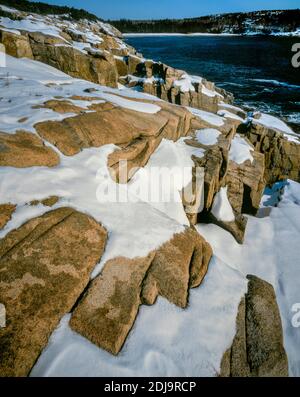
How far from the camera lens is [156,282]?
4.34 metres

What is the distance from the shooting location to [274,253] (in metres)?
7.93

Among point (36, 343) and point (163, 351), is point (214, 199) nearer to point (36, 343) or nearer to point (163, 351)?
point (163, 351)

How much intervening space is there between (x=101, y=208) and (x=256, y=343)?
147 inches

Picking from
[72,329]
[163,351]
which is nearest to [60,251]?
[72,329]

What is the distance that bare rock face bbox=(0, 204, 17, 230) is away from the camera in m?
4.16

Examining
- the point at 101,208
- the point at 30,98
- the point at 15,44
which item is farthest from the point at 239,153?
the point at 15,44

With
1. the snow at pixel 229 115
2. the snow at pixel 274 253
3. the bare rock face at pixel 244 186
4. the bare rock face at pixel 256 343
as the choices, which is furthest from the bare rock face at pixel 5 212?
the snow at pixel 229 115

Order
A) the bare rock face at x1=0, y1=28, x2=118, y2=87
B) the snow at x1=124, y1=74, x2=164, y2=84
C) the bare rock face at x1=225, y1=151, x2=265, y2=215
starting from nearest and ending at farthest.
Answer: the bare rock face at x1=225, y1=151, x2=265, y2=215
the bare rock face at x1=0, y1=28, x2=118, y2=87
the snow at x1=124, y1=74, x2=164, y2=84

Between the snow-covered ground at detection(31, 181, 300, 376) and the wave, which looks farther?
the wave

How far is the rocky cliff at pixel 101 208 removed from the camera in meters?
3.64

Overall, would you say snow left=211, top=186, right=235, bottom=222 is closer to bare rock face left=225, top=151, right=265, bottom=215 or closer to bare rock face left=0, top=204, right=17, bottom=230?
bare rock face left=225, top=151, right=265, bottom=215

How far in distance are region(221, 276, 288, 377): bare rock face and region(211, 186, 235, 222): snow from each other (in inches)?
160

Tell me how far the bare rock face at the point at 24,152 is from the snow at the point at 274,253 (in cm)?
533

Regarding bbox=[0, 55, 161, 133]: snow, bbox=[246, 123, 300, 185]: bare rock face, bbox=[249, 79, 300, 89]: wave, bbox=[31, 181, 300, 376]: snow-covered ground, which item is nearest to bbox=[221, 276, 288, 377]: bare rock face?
bbox=[31, 181, 300, 376]: snow-covered ground
